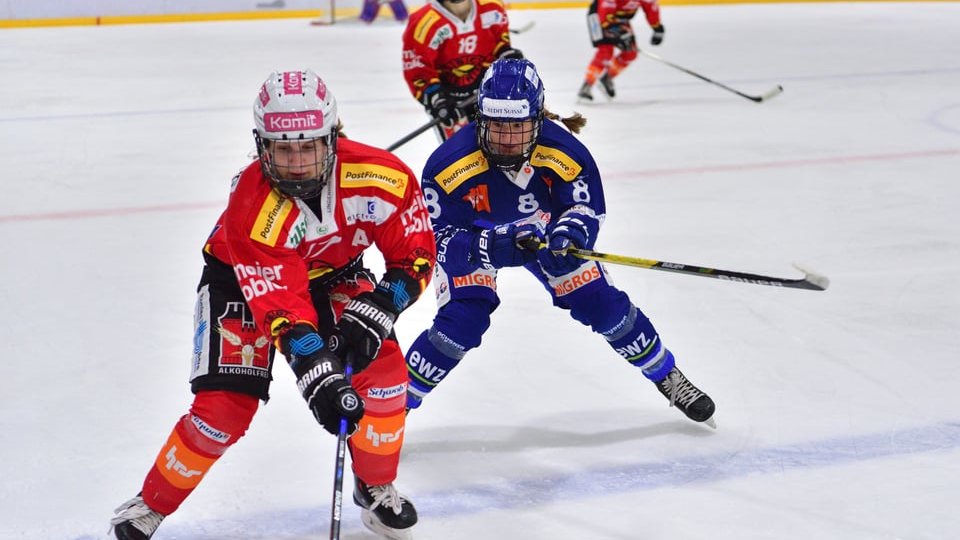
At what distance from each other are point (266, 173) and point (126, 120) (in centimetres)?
547

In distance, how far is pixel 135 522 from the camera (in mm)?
2363

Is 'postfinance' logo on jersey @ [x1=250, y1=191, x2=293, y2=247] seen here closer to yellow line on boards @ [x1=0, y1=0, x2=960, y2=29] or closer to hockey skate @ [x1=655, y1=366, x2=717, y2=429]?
hockey skate @ [x1=655, y1=366, x2=717, y2=429]

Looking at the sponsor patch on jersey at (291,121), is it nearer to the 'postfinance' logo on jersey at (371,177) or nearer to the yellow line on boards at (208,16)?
the 'postfinance' logo on jersey at (371,177)

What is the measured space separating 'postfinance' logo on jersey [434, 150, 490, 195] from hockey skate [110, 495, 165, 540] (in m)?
1.09

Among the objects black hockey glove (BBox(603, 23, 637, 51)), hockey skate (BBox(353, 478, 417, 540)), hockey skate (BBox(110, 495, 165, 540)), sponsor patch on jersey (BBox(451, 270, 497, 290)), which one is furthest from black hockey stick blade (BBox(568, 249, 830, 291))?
black hockey glove (BBox(603, 23, 637, 51))

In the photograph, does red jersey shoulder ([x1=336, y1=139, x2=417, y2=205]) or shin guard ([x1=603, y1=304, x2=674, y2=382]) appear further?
shin guard ([x1=603, y1=304, x2=674, y2=382])

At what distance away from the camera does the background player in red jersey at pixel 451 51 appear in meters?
5.14

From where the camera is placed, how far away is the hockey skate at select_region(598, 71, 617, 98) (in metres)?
8.18

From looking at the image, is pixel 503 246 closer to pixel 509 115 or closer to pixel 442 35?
pixel 509 115

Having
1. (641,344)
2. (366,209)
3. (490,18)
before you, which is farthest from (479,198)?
(490,18)

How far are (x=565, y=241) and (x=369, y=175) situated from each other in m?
0.63

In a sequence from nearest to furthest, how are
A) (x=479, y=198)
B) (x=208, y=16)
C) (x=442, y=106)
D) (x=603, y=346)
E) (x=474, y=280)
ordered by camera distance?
(x=474, y=280), (x=479, y=198), (x=603, y=346), (x=442, y=106), (x=208, y=16)

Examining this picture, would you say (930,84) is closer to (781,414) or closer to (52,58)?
(781,414)

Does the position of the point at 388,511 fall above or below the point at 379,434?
below
